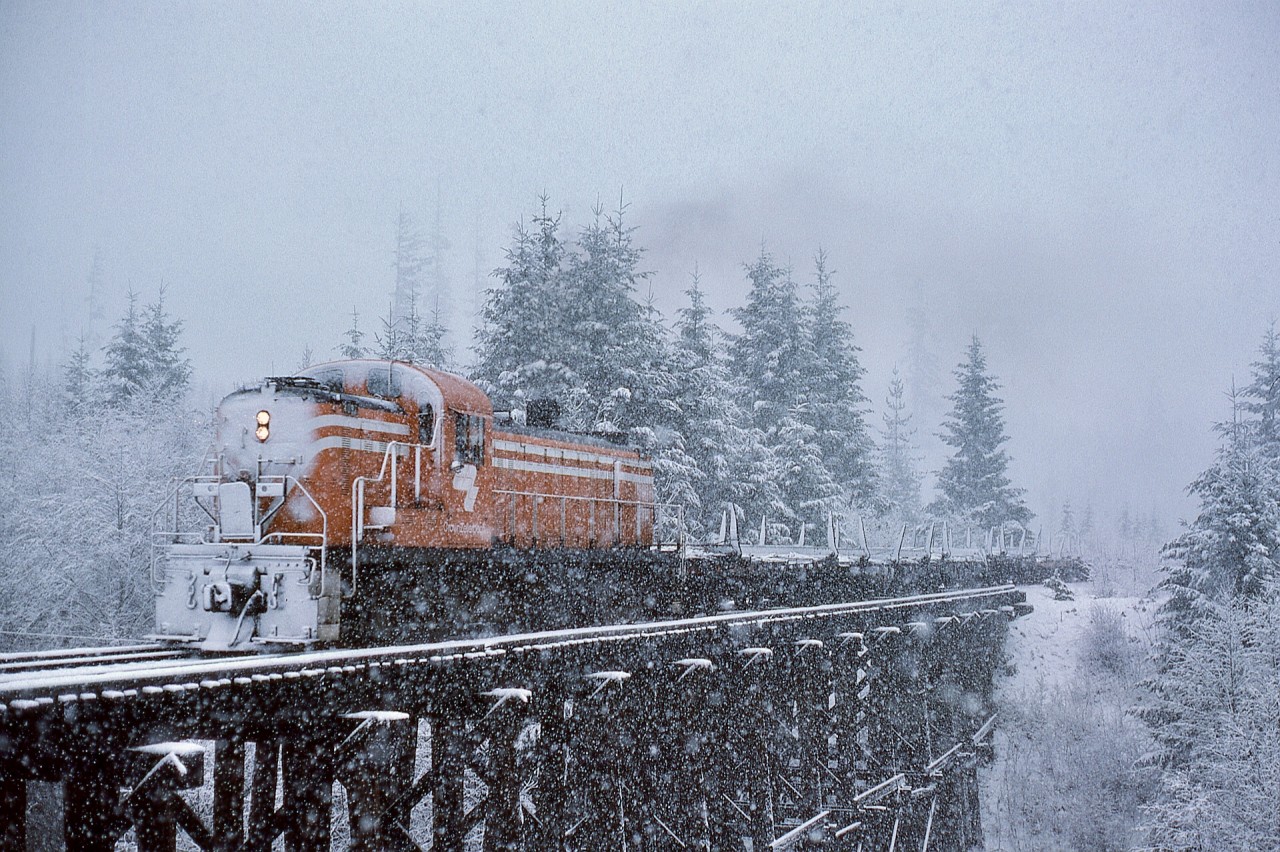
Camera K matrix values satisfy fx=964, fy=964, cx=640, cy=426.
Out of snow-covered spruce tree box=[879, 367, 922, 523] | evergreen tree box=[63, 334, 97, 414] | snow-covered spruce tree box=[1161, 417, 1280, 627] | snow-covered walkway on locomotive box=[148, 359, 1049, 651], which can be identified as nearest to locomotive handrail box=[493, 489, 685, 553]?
snow-covered walkway on locomotive box=[148, 359, 1049, 651]

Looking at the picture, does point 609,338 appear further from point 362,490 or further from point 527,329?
point 362,490

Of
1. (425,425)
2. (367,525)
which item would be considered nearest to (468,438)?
(425,425)

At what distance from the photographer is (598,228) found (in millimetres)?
25094

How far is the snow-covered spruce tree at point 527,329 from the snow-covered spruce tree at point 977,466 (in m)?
24.5

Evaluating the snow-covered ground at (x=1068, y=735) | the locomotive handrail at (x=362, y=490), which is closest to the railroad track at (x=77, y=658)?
the locomotive handrail at (x=362, y=490)

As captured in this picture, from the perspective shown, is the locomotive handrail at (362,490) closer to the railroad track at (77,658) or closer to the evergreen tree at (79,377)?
the railroad track at (77,658)

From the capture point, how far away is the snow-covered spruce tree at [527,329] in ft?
75.8

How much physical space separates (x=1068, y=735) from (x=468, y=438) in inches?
727

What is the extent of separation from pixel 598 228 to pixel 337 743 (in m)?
20.1

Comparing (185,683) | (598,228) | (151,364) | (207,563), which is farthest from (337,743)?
(151,364)

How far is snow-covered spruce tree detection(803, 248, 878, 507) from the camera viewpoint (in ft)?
111

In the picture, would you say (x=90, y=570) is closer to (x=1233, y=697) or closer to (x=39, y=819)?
(x=39, y=819)

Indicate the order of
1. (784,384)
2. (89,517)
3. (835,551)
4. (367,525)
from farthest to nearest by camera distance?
(784,384) < (89,517) < (835,551) < (367,525)

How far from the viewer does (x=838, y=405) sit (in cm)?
3453
